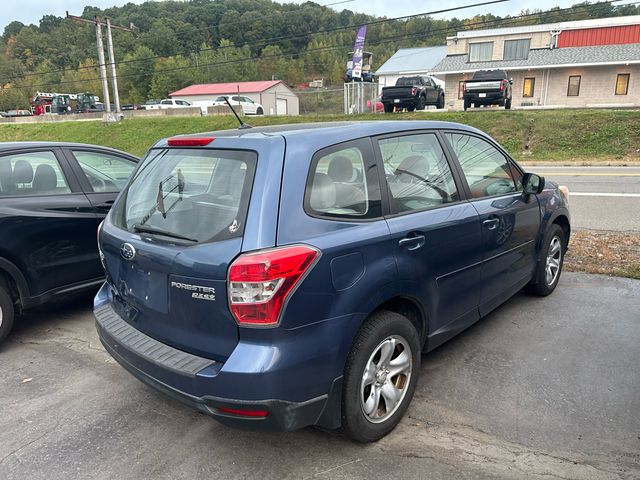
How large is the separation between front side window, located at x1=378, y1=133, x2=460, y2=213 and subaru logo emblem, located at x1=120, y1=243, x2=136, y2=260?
4.77 feet

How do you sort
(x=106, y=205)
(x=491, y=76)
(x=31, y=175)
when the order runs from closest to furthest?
(x=31, y=175) < (x=106, y=205) < (x=491, y=76)

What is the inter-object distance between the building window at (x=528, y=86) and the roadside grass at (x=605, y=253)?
33.4 metres

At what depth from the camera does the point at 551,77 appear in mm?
35906

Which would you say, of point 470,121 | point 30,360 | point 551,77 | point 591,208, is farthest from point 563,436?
point 551,77

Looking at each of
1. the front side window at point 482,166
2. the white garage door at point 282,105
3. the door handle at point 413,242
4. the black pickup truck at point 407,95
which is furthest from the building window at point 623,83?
the door handle at point 413,242

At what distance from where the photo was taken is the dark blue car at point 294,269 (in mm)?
2293

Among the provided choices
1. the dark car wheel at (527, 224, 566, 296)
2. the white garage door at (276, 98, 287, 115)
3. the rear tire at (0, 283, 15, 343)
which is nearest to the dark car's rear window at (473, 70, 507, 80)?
the dark car wheel at (527, 224, 566, 296)

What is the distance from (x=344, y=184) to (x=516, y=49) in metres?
42.0

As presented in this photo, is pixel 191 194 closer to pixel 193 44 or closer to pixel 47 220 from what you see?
pixel 47 220

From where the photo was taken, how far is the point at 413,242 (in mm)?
2877

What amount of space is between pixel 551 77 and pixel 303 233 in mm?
39113

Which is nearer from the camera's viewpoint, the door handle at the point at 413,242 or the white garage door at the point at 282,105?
the door handle at the point at 413,242

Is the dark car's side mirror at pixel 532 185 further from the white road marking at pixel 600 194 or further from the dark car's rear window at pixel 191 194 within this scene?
the white road marking at pixel 600 194

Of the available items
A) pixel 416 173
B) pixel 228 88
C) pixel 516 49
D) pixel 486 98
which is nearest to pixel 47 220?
pixel 416 173
